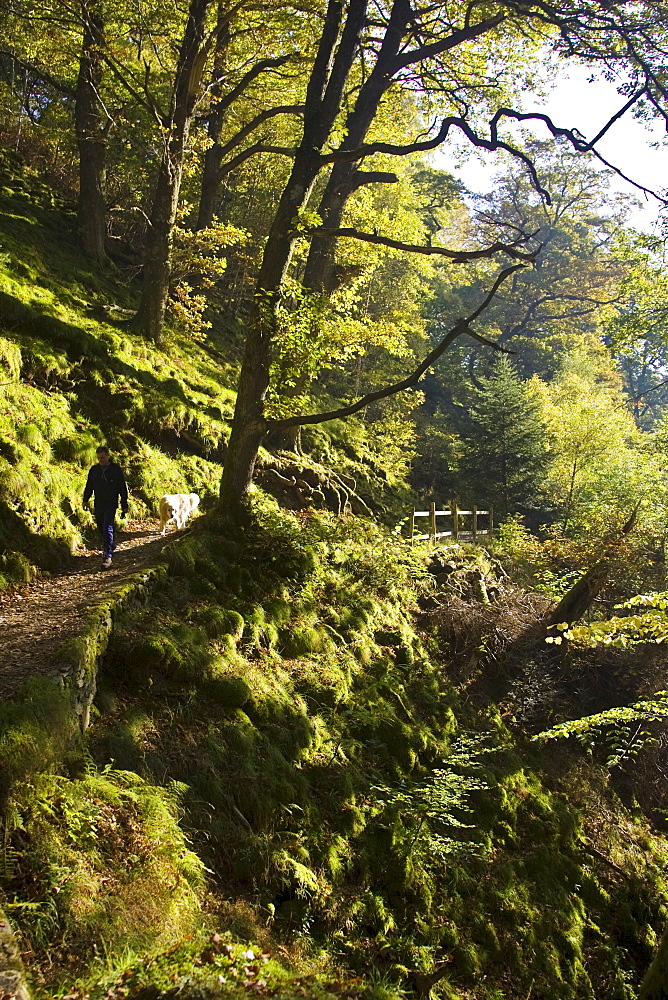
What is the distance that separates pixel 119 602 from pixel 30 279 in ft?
25.2

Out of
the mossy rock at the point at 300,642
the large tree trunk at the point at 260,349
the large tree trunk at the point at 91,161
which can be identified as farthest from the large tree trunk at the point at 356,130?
the mossy rock at the point at 300,642

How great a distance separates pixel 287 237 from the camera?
8.71 metres

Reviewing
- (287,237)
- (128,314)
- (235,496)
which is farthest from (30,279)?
(235,496)

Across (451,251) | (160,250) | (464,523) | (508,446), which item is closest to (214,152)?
(160,250)

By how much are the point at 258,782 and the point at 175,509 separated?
473 centimetres

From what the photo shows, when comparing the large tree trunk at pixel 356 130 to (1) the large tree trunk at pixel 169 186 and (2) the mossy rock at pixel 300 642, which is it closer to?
(1) the large tree trunk at pixel 169 186

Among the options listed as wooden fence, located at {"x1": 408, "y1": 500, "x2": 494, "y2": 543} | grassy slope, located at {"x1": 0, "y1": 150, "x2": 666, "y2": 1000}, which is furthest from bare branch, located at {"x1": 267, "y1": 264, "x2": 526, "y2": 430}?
wooden fence, located at {"x1": 408, "y1": 500, "x2": 494, "y2": 543}

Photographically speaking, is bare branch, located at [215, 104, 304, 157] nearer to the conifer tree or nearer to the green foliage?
the conifer tree

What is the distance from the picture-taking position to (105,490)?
8.09 meters

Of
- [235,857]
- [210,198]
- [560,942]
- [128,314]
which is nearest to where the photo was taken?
[235,857]

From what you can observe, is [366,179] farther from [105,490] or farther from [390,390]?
[105,490]

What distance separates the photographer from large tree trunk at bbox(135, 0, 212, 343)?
11.7 metres

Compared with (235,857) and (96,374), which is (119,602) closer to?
(235,857)

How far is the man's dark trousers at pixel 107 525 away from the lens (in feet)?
25.5
